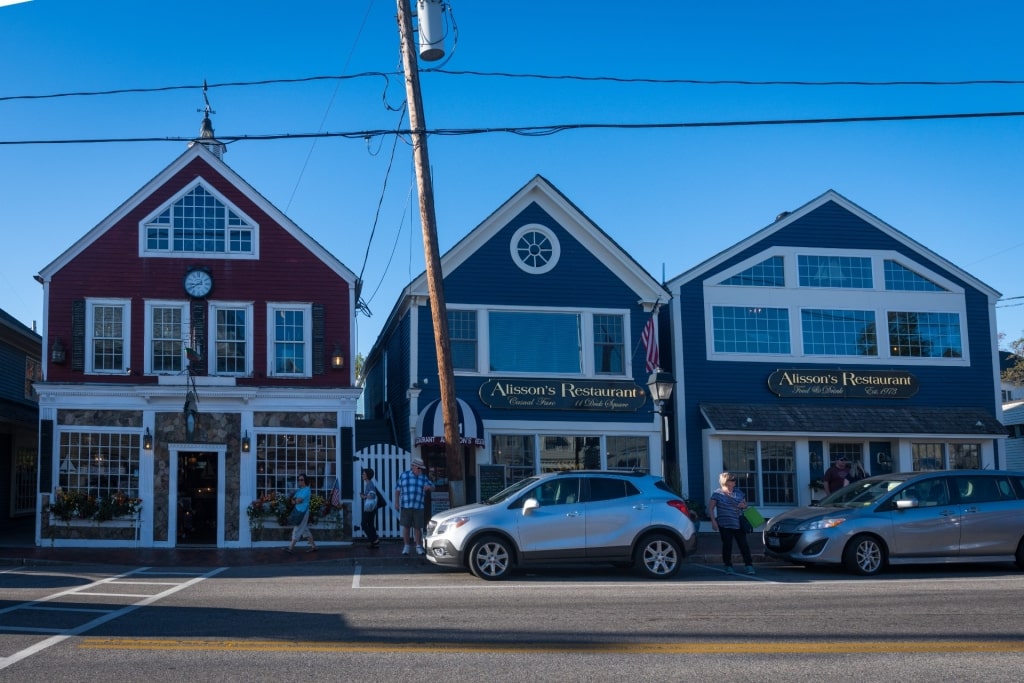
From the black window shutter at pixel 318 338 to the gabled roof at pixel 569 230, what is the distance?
2.06m

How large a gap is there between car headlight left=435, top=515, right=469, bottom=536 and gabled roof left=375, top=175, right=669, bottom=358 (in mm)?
8782

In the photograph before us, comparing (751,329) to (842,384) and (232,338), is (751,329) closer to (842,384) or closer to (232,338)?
(842,384)

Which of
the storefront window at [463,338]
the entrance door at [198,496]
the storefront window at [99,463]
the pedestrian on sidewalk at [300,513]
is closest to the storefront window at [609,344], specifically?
the storefront window at [463,338]

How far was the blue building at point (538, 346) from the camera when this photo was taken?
22578 mm

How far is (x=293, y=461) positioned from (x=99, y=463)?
3.86 meters

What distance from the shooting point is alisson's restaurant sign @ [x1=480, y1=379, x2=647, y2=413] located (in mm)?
22641

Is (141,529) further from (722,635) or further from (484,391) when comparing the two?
(722,635)

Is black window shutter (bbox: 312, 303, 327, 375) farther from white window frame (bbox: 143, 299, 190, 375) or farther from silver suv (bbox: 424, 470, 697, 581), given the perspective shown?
silver suv (bbox: 424, 470, 697, 581)

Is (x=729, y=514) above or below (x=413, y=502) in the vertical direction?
below

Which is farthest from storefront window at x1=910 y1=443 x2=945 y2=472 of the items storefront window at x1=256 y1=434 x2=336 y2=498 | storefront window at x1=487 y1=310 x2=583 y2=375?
storefront window at x1=256 y1=434 x2=336 y2=498

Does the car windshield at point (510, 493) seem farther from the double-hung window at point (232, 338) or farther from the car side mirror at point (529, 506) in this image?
the double-hung window at point (232, 338)

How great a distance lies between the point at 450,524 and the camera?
14.8 meters

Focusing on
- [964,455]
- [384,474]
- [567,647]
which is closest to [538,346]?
[384,474]

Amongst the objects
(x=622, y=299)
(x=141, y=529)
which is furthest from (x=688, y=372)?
(x=141, y=529)
